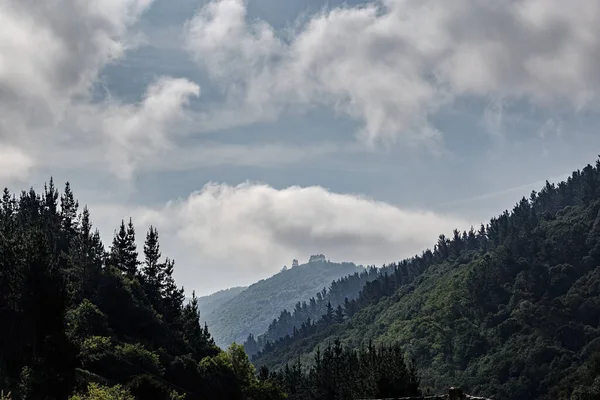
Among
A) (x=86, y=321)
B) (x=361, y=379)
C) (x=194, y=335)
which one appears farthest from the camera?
(x=194, y=335)

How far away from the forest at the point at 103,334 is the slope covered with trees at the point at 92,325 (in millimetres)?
135

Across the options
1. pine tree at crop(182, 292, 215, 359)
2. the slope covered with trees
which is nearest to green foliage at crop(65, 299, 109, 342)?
the slope covered with trees

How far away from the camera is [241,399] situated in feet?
320

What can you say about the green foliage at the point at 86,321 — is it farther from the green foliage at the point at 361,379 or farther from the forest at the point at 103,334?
the green foliage at the point at 361,379

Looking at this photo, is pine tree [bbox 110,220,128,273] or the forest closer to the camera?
the forest

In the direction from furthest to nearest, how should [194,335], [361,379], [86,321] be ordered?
1. [194,335]
2. [361,379]
3. [86,321]

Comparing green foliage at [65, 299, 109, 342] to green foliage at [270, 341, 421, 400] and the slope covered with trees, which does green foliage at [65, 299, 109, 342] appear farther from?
green foliage at [270, 341, 421, 400]

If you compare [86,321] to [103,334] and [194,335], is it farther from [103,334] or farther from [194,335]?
[194,335]

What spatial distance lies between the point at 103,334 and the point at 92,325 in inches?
81.1

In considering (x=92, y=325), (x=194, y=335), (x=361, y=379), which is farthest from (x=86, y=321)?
(x=361, y=379)

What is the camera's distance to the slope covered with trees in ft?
184

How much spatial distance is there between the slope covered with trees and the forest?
5.3 inches

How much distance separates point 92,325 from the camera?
8594 centimetres

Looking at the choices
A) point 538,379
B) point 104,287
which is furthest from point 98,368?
point 538,379
